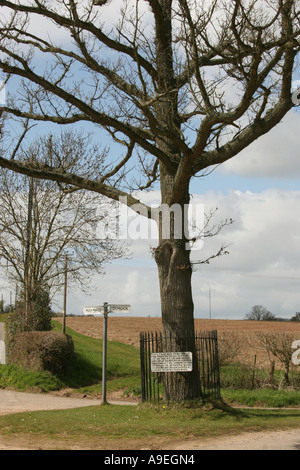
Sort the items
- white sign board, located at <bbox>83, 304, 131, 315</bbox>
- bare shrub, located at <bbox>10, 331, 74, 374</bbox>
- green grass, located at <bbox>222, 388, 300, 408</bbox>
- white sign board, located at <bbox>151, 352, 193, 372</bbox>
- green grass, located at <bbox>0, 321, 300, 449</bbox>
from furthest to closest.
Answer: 1. bare shrub, located at <bbox>10, 331, 74, 374</bbox>
2. green grass, located at <bbox>222, 388, 300, 408</bbox>
3. white sign board, located at <bbox>83, 304, 131, 315</bbox>
4. white sign board, located at <bbox>151, 352, 193, 372</bbox>
5. green grass, located at <bbox>0, 321, 300, 449</bbox>

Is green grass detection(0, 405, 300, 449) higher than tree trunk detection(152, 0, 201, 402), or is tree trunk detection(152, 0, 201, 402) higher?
tree trunk detection(152, 0, 201, 402)

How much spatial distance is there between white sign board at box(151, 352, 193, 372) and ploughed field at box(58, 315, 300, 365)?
10.3m

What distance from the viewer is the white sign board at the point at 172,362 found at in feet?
41.6

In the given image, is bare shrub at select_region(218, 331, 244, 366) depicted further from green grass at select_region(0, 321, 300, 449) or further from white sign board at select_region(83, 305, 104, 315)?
green grass at select_region(0, 321, 300, 449)

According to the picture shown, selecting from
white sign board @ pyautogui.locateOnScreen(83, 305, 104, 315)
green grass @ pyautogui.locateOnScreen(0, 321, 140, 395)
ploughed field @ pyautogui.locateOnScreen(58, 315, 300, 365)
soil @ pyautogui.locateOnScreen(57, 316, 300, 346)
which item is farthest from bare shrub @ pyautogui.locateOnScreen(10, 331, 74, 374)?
soil @ pyautogui.locateOnScreen(57, 316, 300, 346)

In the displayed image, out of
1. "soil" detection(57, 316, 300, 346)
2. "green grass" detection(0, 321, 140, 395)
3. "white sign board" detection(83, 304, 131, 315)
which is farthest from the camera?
"soil" detection(57, 316, 300, 346)

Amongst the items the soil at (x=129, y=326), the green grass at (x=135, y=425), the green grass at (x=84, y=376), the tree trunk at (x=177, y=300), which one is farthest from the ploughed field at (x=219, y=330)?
the green grass at (x=135, y=425)

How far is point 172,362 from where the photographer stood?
1276 cm

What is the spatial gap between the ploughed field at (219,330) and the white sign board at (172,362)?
10.3 meters

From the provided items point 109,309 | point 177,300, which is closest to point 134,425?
point 177,300

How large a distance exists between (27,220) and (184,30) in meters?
15.9

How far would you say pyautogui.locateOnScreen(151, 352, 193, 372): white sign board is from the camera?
1269cm

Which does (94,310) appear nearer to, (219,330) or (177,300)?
(177,300)
